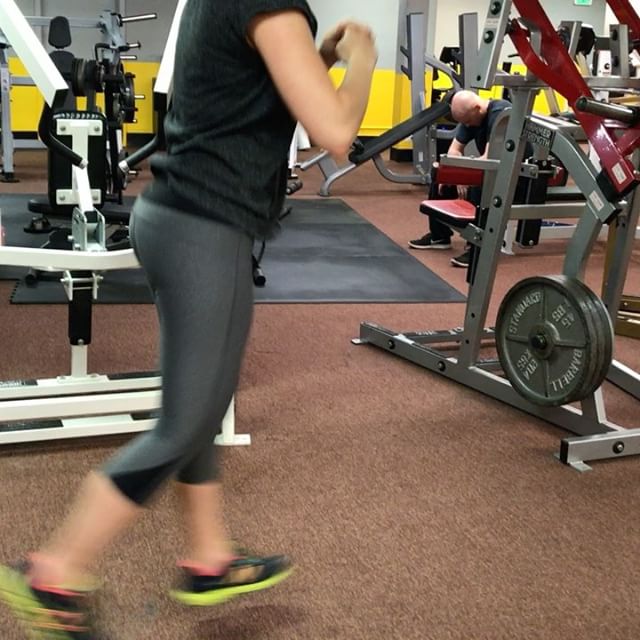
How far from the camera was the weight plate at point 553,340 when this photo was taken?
8.36 ft

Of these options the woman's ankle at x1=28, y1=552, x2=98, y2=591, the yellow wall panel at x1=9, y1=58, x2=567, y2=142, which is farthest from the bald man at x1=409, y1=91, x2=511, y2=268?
the yellow wall panel at x1=9, y1=58, x2=567, y2=142

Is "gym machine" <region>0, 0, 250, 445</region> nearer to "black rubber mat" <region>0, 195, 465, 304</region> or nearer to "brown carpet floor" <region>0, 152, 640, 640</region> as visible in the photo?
"brown carpet floor" <region>0, 152, 640, 640</region>

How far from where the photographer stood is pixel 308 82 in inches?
47.9

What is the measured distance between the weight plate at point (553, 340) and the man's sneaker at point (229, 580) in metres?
1.27

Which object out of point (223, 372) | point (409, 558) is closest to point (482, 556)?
point (409, 558)

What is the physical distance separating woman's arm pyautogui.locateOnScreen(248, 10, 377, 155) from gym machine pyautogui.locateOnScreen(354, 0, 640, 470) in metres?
1.44

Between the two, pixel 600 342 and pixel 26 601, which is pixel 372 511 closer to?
pixel 600 342

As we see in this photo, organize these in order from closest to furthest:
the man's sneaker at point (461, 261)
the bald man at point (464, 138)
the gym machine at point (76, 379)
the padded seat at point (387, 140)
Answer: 1. the gym machine at point (76, 379)
2. the padded seat at point (387, 140)
3. the bald man at point (464, 138)
4. the man's sneaker at point (461, 261)

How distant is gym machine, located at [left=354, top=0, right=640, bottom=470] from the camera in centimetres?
256

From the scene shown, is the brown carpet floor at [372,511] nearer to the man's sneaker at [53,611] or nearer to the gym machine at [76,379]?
the gym machine at [76,379]

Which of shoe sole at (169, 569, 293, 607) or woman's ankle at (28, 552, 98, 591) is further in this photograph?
shoe sole at (169, 569, 293, 607)

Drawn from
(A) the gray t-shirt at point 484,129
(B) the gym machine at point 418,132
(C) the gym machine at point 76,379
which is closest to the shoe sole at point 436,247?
(A) the gray t-shirt at point 484,129

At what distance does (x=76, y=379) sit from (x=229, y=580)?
3.96ft

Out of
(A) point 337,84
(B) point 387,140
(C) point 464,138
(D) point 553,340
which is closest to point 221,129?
(D) point 553,340
